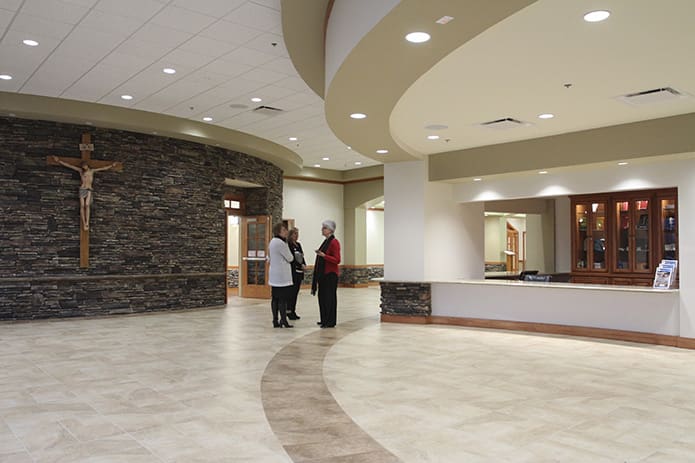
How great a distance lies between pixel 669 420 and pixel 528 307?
14.7ft

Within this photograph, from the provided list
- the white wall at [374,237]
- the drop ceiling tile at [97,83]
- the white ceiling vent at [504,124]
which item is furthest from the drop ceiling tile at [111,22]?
the white wall at [374,237]

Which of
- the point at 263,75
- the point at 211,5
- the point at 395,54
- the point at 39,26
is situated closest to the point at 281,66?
the point at 263,75

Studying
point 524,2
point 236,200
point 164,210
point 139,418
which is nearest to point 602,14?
point 524,2

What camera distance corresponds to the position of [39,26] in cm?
630

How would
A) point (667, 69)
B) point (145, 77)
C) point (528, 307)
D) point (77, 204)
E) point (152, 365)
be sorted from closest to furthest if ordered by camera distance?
1. point (667, 69)
2. point (152, 365)
3. point (145, 77)
4. point (528, 307)
5. point (77, 204)

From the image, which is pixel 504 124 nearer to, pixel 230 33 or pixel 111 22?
pixel 230 33

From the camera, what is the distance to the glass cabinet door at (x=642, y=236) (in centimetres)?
981

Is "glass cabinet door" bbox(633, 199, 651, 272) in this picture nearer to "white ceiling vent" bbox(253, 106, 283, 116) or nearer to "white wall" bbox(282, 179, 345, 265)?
"white ceiling vent" bbox(253, 106, 283, 116)

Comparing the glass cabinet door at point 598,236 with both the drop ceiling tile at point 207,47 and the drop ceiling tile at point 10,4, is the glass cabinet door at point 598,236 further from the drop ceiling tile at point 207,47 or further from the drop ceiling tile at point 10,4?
the drop ceiling tile at point 10,4

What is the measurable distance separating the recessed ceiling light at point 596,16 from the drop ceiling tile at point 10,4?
5.19 meters

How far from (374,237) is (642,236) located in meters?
10.2

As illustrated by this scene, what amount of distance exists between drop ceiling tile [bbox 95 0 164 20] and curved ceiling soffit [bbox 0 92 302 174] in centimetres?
401

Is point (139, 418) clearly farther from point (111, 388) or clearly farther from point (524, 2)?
point (524, 2)

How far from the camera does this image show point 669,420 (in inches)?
159
